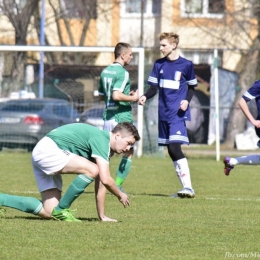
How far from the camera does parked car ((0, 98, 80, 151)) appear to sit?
66.3 feet

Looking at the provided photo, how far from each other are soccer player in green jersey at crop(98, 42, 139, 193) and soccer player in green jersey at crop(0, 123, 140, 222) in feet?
9.97

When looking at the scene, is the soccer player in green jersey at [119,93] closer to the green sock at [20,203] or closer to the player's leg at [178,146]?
the player's leg at [178,146]

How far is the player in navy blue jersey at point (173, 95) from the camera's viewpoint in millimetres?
10789

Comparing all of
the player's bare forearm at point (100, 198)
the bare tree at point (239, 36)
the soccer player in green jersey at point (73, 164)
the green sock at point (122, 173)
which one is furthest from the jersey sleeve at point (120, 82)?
the bare tree at point (239, 36)

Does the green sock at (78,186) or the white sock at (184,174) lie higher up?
the green sock at (78,186)

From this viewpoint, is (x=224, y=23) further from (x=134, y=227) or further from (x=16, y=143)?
(x=134, y=227)

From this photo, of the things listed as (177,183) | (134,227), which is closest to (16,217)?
(134,227)

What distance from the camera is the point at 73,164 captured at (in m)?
7.62

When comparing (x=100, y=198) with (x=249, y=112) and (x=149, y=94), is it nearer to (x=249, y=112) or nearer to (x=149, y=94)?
(x=149, y=94)

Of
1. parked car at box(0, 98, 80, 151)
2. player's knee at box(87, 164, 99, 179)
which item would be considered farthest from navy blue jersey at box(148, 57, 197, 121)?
parked car at box(0, 98, 80, 151)

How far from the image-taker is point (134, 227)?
7.52 meters

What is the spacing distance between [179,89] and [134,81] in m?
9.61

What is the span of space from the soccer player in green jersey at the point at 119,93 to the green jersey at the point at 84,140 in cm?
306

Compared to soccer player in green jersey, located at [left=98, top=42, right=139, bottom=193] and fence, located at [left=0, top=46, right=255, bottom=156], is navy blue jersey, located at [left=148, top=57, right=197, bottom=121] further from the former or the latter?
fence, located at [left=0, top=46, right=255, bottom=156]
